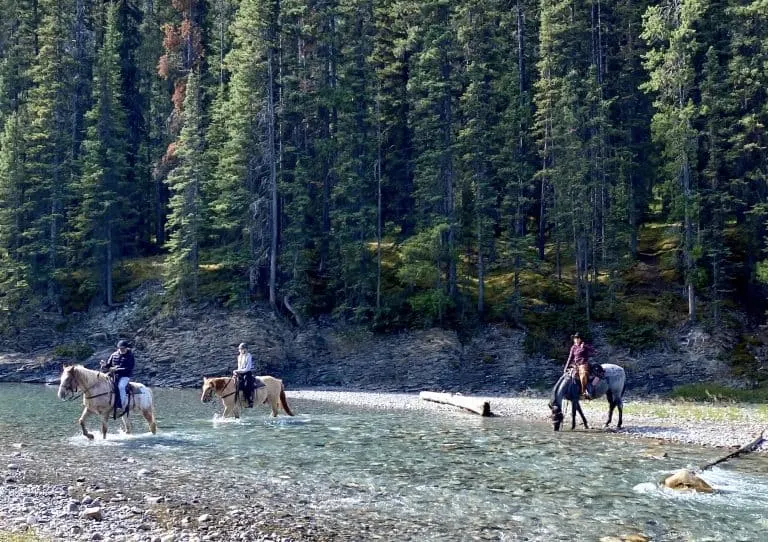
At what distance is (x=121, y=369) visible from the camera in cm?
1836

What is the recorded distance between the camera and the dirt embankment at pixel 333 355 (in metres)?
33.3

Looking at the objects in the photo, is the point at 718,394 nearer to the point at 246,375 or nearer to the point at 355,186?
the point at 246,375

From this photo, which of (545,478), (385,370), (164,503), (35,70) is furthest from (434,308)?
(35,70)

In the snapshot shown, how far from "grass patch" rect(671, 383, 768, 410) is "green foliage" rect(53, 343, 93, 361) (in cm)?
3072

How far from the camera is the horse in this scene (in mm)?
19781

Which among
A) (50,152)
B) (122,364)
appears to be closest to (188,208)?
(50,152)

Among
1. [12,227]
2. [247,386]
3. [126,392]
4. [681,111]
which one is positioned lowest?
[247,386]

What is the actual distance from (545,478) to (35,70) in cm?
5001

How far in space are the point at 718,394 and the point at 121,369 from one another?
74.2ft

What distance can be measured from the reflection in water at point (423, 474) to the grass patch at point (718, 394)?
34.3 ft

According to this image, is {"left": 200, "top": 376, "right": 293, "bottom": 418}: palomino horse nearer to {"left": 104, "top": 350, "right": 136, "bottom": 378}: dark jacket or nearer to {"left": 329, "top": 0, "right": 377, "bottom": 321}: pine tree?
{"left": 104, "top": 350, "right": 136, "bottom": 378}: dark jacket

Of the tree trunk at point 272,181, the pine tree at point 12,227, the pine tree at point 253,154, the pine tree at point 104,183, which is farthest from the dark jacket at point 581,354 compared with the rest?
the pine tree at point 12,227

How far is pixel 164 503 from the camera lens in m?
11.3

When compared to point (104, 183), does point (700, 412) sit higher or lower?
lower
